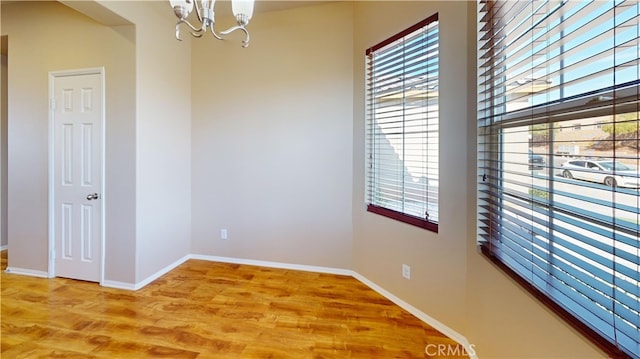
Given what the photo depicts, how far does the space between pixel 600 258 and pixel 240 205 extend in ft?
10.4

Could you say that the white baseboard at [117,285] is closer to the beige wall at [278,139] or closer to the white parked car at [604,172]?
the beige wall at [278,139]

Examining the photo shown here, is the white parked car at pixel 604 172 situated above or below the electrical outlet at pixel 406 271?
above

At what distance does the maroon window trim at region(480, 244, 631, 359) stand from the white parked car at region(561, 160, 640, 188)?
0.50 metres

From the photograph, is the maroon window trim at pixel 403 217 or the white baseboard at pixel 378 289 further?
the maroon window trim at pixel 403 217

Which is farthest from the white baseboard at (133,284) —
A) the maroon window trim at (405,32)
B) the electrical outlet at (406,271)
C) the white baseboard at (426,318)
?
the maroon window trim at (405,32)

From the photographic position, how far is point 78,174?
2918 mm

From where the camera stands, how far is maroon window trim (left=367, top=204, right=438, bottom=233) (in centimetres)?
220

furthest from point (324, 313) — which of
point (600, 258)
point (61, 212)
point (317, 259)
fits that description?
point (61, 212)

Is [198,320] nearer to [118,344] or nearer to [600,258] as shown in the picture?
[118,344]

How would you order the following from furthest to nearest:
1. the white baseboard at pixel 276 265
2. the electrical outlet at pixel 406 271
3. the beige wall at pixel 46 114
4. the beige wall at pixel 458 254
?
the white baseboard at pixel 276 265, the beige wall at pixel 46 114, the electrical outlet at pixel 406 271, the beige wall at pixel 458 254

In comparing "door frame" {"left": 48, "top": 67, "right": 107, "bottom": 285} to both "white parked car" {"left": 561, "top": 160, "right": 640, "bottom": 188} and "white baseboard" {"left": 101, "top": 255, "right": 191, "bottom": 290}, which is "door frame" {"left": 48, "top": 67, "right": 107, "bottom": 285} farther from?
"white parked car" {"left": 561, "top": 160, "right": 640, "bottom": 188}

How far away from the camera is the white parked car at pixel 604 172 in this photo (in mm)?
859

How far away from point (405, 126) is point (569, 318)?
176 centimetres

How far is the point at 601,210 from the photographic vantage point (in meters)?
0.97
